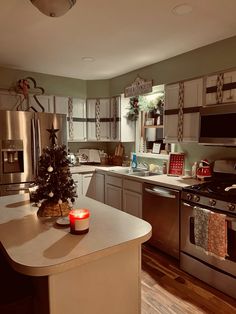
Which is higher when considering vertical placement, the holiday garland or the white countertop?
the holiday garland

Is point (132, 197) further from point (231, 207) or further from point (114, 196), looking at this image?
point (231, 207)

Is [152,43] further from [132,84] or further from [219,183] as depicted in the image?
[219,183]

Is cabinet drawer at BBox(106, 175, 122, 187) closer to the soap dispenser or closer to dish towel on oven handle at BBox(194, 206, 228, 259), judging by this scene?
the soap dispenser

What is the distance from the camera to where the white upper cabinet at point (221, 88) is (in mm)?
2521

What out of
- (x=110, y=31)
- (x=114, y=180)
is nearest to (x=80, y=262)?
(x=110, y=31)

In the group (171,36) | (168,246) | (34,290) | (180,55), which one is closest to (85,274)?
(34,290)

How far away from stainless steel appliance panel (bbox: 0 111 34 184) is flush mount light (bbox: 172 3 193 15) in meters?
2.13

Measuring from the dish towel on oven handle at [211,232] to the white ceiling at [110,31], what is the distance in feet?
5.65

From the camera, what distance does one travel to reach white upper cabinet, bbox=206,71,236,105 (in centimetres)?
252

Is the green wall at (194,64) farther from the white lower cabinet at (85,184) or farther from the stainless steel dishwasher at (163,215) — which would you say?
the white lower cabinet at (85,184)

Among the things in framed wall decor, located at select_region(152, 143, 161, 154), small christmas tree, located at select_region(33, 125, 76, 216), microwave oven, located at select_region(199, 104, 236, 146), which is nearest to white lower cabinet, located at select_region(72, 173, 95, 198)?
framed wall decor, located at select_region(152, 143, 161, 154)

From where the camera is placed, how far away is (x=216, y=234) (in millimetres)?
2148

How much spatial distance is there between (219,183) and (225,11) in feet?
5.26

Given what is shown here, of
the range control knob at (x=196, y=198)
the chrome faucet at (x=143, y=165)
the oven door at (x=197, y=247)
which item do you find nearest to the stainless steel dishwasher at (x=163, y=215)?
the oven door at (x=197, y=247)
